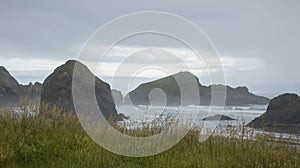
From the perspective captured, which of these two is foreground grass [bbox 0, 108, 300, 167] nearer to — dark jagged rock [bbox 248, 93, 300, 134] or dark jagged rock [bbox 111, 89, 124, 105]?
dark jagged rock [bbox 111, 89, 124, 105]

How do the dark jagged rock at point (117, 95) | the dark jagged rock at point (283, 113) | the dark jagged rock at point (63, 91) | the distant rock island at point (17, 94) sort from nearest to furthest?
the distant rock island at point (17, 94) < the dark jagged rock at point (117, 95) < the dark jagged rock at point (283, 113) < the dark jagged rock at point (63, 91)

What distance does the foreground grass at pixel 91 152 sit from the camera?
6836mm

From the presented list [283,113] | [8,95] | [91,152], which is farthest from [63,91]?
[91,152]

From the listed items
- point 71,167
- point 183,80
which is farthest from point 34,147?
point 183,80

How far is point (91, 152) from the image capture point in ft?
24.2

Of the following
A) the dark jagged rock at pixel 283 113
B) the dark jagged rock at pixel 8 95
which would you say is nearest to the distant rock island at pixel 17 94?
the dark jagged rock at pixel 8 95

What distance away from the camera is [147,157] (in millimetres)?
7410

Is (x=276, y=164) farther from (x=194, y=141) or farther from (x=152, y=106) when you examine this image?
(x=152, y=106)

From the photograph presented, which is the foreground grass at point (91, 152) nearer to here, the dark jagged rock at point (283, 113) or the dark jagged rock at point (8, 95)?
the dark jagged rock at point (8, 95)

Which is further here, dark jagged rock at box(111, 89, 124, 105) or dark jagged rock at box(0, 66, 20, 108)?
dark jagged rock at box(0, 66, 20, 108)

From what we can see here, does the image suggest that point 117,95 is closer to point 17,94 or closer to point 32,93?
point 32,93

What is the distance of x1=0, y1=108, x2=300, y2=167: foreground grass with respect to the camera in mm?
6836

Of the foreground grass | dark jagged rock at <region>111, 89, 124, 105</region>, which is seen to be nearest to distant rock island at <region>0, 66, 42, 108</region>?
the foreground grass

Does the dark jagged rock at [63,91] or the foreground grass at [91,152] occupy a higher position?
the dark jagged rock at [63,91]
